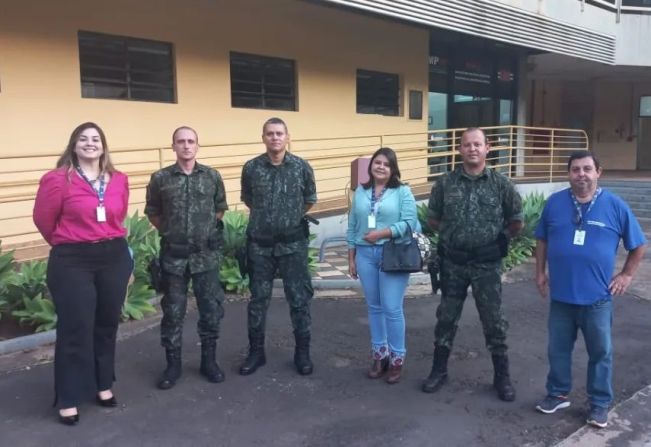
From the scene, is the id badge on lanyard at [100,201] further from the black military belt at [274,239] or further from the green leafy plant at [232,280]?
the green leafy plant at [232,280]

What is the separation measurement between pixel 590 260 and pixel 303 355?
80.9 inches

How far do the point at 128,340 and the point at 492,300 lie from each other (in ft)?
9.90

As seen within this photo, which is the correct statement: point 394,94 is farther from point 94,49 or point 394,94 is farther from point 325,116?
point 94,49

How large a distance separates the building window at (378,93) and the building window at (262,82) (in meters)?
1.84

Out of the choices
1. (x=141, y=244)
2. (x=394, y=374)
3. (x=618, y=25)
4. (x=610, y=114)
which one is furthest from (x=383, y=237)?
(x=610, y=114)

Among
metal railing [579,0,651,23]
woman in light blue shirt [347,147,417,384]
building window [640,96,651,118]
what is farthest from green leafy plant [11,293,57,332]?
building window [640,96,651,118]

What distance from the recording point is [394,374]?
4172 millimetres

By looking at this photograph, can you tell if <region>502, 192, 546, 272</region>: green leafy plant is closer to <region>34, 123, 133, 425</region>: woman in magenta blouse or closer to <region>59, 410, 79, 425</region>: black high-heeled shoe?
<region>34, 123, 133, 425</region>: woman in magenta blouse

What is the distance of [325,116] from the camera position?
35.6ft

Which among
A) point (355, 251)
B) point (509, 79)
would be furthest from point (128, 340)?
point (509, 79)

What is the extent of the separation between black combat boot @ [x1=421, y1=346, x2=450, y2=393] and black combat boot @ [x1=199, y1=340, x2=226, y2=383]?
1.41m

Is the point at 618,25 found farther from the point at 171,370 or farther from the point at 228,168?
the point at 171,370

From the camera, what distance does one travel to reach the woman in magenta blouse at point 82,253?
341 centimetres

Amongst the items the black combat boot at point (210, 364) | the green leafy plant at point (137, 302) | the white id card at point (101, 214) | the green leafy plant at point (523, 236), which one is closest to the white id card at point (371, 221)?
the black combat boot at point (210, 364)
